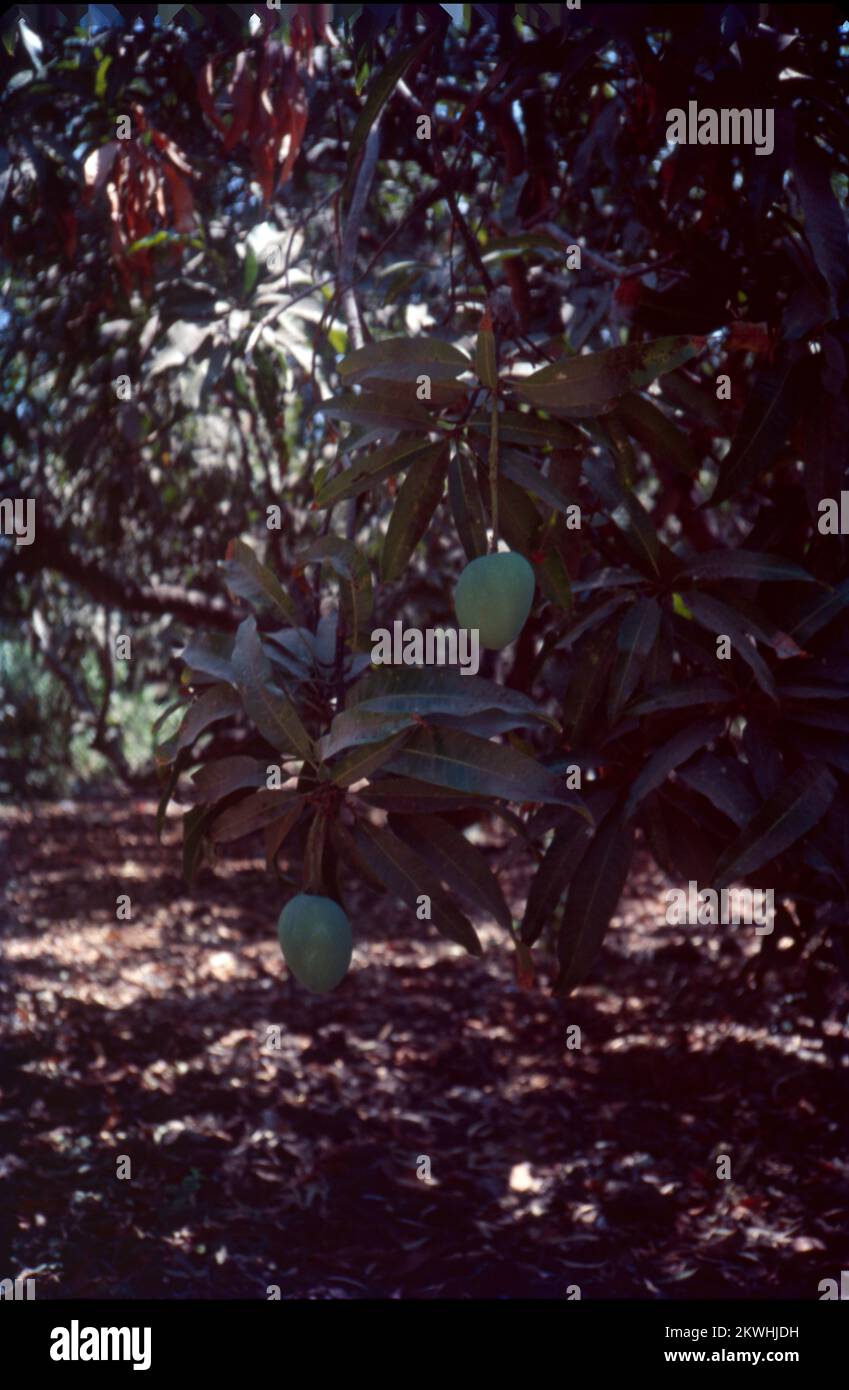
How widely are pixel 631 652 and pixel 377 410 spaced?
47 cm

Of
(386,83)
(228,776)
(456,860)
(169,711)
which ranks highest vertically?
(386,83)

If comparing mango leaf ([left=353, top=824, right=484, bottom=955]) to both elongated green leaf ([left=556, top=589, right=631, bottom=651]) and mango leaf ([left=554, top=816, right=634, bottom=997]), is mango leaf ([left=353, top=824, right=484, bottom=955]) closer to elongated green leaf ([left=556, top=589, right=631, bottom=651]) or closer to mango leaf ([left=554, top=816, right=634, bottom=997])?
mango leaf ([left=554, top=816, right=634, bottom=997])

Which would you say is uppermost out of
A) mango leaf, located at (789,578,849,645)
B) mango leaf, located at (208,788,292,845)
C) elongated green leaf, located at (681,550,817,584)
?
elongated green leaf, located at (681,550,817,584)

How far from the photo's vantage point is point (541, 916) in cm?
165

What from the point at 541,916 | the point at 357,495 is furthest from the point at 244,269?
the point at 541,916

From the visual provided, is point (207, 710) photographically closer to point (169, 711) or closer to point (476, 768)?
point (169, 711)

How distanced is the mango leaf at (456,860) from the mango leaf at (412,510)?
0.33 metres

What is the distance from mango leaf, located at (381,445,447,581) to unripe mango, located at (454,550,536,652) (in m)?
0.25

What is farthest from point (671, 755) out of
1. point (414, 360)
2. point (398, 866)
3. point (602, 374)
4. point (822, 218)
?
point (822, 218)

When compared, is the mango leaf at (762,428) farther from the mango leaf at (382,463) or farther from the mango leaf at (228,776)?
the mango leaf at (228,776)

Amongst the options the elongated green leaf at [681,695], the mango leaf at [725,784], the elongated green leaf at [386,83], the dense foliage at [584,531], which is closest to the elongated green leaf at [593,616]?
the dense foliage at [584,531]

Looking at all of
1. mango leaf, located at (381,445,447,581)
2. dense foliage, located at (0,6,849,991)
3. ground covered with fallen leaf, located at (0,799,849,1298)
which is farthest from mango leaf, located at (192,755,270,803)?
ground covered with fallen leaf, located at (0,799,849,1298)

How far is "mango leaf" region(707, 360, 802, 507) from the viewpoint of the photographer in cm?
158

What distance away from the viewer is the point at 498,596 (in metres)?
1.28
